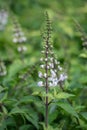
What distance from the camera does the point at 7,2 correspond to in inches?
353

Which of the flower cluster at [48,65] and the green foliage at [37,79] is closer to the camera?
the flower cluster at [48,65]

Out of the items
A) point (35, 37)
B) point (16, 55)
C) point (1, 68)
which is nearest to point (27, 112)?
point (1, 68)

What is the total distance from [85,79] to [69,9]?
454 cm

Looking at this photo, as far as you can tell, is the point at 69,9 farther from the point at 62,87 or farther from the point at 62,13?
the point at 62,87

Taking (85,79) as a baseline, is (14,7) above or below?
above

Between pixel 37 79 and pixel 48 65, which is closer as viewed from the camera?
pixel 48 65

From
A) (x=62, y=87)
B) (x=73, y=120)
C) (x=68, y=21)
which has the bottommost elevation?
(x=73, y=120)

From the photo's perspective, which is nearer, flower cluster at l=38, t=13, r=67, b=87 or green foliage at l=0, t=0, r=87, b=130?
flower cluster at l=38, t=13, r=67, b=87

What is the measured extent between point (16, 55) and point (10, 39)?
799 millimetres

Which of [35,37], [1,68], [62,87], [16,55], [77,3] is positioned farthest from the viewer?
[77,3]

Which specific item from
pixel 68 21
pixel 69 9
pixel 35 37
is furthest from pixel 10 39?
pixel 69 9

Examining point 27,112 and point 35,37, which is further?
point 35,37

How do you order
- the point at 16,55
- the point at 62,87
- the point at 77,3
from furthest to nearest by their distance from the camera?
the point at 77,3 < the point at 16,55 < the point at 62,87

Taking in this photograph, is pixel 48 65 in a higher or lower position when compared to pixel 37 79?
higher
